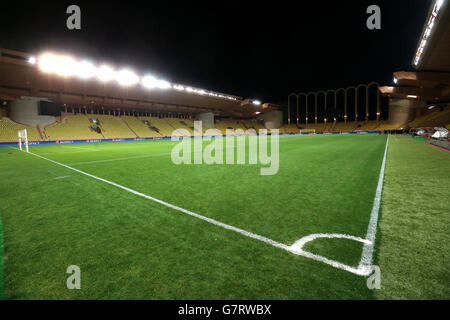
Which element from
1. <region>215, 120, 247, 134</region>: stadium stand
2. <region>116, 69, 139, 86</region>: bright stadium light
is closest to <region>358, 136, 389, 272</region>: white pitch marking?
<region>116, 69, 139, 86</region>: bright stadium light

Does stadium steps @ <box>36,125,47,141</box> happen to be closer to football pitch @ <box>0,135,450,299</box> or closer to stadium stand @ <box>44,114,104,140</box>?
stadium stand @ <box>44,114,104,140</box>

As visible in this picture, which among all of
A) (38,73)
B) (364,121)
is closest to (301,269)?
(38,73)

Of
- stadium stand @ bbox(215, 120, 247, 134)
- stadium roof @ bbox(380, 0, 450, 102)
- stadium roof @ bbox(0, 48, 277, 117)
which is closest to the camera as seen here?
stadium roof @ bbox(380, 0, 450, 102)

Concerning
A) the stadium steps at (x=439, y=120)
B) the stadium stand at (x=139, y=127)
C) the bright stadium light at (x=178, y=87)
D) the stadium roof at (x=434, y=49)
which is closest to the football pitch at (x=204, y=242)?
the stadium roof at (x=434, y=49)

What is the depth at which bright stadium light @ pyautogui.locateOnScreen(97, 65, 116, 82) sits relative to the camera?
28.5m

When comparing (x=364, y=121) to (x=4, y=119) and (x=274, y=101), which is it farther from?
(x=4, y=119)

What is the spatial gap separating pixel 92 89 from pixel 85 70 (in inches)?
271

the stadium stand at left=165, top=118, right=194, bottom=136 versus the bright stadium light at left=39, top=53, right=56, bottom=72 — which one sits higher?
the bright stadium light at left=39, top=53, right=56, bottom=72

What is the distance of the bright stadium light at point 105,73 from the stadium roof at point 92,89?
1.99ft

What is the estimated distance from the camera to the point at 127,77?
31.5 metres

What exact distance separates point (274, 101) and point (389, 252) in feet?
238

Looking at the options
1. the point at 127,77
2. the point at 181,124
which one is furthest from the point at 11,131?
the point at 181,124

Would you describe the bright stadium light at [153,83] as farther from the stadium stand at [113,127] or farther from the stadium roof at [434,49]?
the stadium roof at [434,49]

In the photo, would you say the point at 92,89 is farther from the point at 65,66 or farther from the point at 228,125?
the point at 228,125
